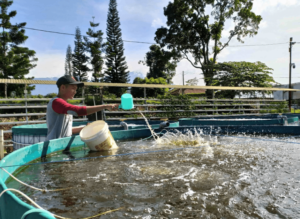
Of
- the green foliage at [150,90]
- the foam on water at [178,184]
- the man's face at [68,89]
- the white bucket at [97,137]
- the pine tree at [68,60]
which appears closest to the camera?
the foam on water at [178,184]

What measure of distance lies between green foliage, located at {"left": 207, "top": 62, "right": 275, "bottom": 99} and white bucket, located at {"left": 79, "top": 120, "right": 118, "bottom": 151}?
56.9 feet

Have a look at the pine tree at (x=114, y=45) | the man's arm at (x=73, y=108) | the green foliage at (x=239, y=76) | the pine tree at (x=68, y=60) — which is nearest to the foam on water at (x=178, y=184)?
the man's arm at (x=73, y=108)

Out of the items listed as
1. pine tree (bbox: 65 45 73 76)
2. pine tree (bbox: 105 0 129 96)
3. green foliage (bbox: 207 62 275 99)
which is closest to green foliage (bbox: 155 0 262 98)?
green foliage (bbox: 207 62 275 99)

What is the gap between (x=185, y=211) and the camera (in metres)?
1.85

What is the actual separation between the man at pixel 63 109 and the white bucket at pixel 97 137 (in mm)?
338

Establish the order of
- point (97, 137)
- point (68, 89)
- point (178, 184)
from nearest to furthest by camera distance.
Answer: point (178, 184), point (68, 89), point (97, 137)

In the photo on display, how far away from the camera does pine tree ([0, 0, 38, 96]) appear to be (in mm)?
21484

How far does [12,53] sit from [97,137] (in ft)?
73.2

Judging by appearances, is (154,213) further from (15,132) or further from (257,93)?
(257,93)

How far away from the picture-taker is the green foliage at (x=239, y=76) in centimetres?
2039

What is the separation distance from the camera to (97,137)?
3824mm

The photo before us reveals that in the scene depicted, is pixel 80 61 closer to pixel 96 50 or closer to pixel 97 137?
pixel 96 50

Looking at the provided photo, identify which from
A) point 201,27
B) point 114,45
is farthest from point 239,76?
point 114,45

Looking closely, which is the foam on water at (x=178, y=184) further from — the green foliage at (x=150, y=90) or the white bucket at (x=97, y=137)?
the green foliage at (x=150, y=90)
